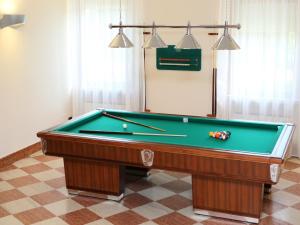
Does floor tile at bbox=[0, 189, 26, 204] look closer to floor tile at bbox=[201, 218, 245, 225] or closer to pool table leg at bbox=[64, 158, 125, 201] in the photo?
pool table leg at bbox=[64, 158, 125, 201]

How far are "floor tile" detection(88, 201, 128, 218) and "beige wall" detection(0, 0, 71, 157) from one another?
1659 millimetres

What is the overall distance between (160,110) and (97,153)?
2323 mm

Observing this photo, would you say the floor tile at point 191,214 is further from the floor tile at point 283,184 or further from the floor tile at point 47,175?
the floor tile at point 47,175

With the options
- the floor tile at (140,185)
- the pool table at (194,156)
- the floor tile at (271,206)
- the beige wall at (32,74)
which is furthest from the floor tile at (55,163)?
the floor tile at (271,206)

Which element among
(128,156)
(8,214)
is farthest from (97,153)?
(8,214)

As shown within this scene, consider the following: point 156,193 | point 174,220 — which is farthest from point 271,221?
point 156,193

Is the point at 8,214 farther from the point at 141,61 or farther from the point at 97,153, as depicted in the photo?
the point at 141,61

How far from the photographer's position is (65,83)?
21.5 ft

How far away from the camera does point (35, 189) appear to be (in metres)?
4.68

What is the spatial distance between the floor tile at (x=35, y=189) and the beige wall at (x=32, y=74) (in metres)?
0.78

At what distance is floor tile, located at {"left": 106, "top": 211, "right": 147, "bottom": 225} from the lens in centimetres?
395

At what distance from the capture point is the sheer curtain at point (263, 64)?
17.5 ft

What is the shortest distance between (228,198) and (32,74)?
3109mm

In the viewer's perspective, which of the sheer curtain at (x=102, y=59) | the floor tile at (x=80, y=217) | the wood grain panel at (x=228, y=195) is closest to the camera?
the wood grain panel at (x=228, y=195)
